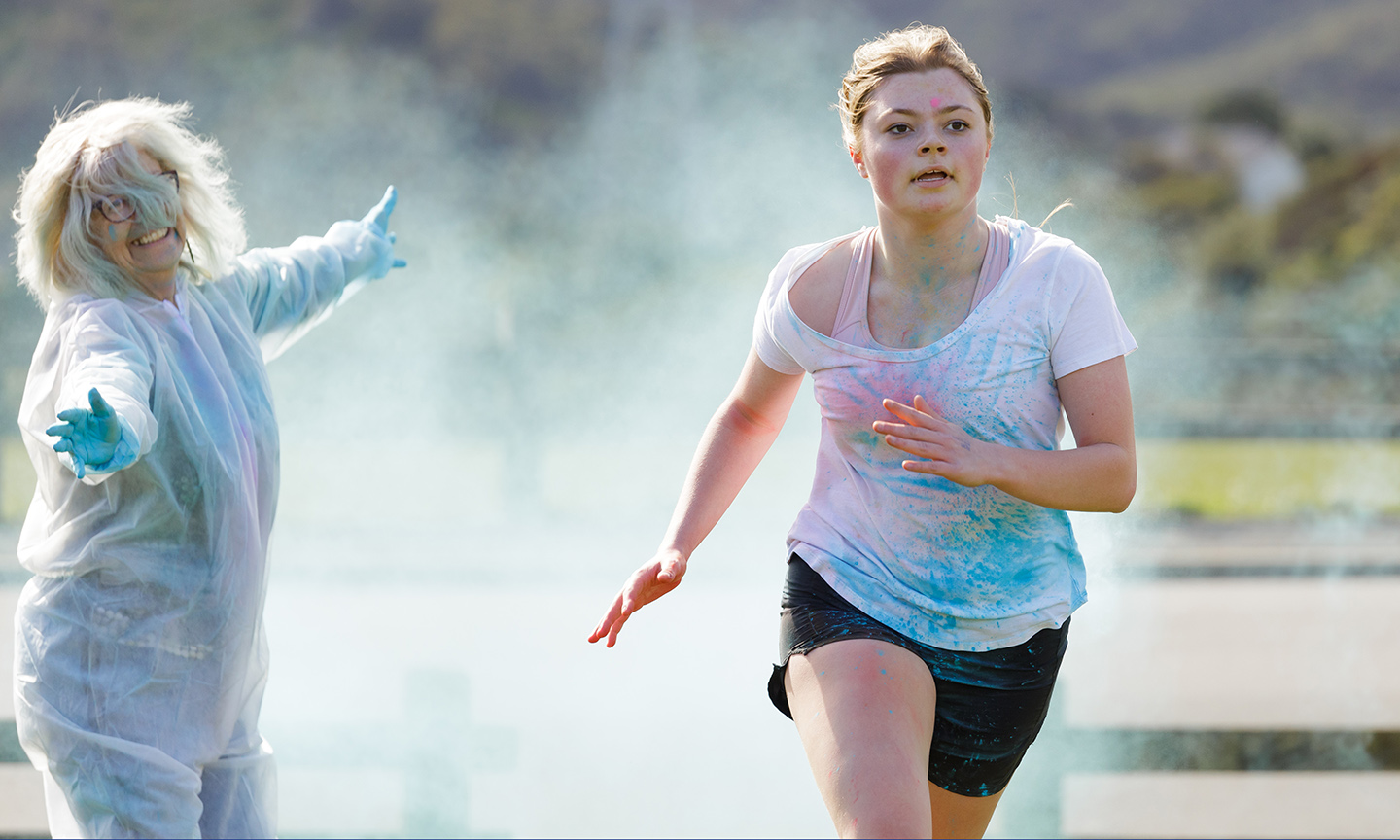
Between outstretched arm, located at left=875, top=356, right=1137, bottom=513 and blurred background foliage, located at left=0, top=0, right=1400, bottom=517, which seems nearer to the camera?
outstretched arm, located at left=875, top=356, right=1137, bottom=513

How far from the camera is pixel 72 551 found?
1.69m

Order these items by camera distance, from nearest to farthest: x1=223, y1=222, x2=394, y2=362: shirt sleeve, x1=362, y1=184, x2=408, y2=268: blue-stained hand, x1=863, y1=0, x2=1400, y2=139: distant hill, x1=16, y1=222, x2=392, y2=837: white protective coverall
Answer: x1=16, y1=222, x2=392, y2=837: white protective coverall < x1=223, y1=222, x2=394, y2=362: shirt sleeve < x1=362, y1=184, x2=408, y2=268: blue-stained hand < x1=863, y1=0, x2=1400, y2=139: distant hill

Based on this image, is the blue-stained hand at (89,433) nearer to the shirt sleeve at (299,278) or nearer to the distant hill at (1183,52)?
the shirt sleeve at (299,278)

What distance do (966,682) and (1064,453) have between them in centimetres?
31

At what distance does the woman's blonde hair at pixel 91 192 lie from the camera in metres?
1.71

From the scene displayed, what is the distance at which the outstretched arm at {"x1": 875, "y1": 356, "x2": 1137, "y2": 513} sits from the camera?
130 centimetres

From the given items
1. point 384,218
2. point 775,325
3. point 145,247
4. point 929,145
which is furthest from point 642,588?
point 384,218

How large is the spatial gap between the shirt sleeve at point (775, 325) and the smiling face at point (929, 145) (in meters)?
0.18

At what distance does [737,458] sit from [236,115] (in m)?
7.56

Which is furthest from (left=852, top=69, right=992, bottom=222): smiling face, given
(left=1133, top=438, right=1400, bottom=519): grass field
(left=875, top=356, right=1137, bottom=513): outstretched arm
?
(left=1133, top=438, right=1400, bottom=519): grass field

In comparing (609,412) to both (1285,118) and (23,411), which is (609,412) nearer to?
(23,411)

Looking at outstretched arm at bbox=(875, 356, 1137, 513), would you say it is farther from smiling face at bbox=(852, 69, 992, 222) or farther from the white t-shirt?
Answer: smiling face at bbox=(852, 69, 992, 222)

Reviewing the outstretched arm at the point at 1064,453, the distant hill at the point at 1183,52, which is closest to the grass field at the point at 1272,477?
the distant hill at the point at 1183,52

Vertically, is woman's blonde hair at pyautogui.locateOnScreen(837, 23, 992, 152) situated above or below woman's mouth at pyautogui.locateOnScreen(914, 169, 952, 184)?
above
